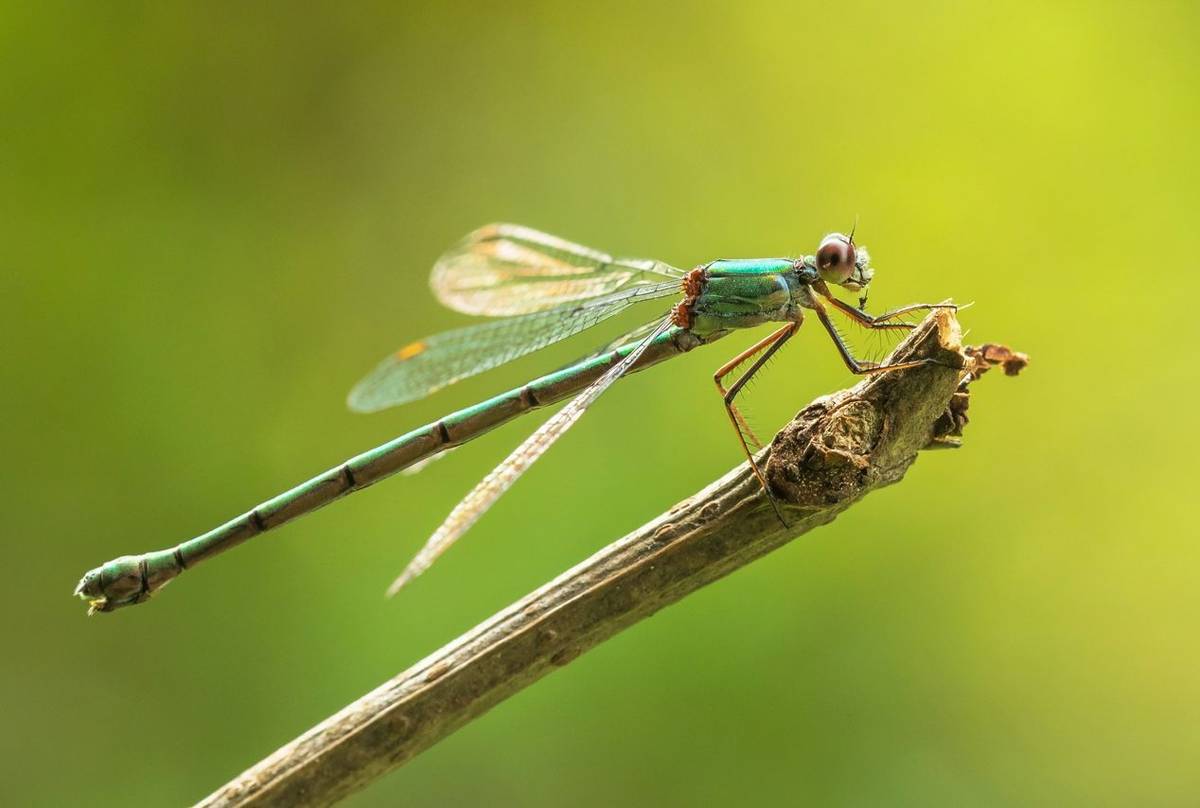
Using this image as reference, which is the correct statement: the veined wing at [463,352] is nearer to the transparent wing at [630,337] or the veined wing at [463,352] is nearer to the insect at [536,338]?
the insect at [536,338]

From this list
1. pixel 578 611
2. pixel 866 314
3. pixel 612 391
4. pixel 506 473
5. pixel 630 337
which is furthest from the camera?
pixel 612 391

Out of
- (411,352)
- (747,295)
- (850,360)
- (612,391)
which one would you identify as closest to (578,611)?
(850,360)

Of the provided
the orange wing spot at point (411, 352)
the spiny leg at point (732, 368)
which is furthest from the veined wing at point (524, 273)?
the spiny leg at point (732, 368)

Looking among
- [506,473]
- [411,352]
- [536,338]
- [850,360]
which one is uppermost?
[411,352]

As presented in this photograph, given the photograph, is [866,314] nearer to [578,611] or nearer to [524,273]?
[524,273]

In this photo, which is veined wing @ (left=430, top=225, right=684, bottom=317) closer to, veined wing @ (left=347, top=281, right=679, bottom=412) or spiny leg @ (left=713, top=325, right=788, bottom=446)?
veined wing @ (left=347, top=281, right=679, bottom=412)

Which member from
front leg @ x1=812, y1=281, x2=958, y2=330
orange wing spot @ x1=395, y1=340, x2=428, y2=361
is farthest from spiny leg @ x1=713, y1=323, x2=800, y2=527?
orange wing spot @ x1=395, y1=340, x2=428, y2=361

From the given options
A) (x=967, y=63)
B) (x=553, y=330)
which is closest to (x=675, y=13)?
(x=967, y=63)
